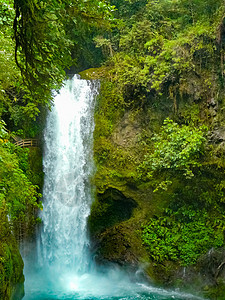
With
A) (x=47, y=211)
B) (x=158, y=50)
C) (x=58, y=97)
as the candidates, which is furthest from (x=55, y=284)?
(x=158, y=50)

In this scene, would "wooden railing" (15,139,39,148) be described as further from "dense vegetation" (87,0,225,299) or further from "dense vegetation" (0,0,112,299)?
"dense vegetation" (87,0,225,299)

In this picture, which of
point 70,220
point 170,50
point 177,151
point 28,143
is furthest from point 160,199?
point 28,143

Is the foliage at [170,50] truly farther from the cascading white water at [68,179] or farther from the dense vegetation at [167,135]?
the cascading white water at [68,179]

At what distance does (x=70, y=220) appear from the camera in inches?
393

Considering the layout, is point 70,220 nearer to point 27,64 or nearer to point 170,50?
point 170,50

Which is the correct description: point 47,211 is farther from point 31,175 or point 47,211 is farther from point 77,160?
point 77,160

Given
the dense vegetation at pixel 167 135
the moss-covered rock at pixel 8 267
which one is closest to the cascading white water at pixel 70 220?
the dense vegetation at pixel 167 135

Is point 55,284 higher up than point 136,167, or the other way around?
point 136,167

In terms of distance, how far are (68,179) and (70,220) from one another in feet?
4.86

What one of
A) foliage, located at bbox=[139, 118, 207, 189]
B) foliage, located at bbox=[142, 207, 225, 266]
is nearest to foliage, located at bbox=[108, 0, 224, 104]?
foliage, located at bbox=[139, 118, 207, 189]

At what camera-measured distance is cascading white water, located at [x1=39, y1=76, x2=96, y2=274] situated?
9758 millimetres

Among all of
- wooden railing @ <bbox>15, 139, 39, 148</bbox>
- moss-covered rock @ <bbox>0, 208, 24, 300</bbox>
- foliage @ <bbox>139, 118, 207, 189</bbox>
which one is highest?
wooden railing @ <bbox>15, 139, 39, 148</bbox>

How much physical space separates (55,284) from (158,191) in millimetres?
4388

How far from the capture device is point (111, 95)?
11.2 metres
